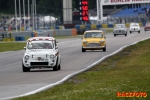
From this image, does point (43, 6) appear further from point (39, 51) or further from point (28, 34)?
point (39, 51)

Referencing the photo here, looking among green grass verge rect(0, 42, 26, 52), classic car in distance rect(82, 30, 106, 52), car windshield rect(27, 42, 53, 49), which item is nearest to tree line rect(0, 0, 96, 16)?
green grass verge rect(0, 42, 26, 52)

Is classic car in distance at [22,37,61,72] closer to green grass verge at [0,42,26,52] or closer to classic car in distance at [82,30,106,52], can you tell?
classic car in distance at [82,30,106,52]

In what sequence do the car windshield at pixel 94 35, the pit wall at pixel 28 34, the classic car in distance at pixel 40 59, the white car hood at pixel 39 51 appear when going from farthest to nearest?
1. the pit wall at pixel 28 34
2. the car windshield at pixel 94 35
3. the white car hood at pixel 39 51
4. the classic car in distance at pixel 40 59

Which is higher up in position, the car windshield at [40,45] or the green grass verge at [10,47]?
the car windshield at [40,45]

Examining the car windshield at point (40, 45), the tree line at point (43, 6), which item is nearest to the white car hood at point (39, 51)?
the car windshield at point (40, 45)

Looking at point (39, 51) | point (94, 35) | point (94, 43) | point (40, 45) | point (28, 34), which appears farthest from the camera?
point (28, 34)

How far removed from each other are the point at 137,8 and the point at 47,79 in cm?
10233

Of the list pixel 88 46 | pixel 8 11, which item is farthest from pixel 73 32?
pixel 8 11

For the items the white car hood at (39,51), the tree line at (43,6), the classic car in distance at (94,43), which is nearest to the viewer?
the white car hood at (39,51)

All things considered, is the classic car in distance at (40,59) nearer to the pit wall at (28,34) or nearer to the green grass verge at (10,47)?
the green grass verge at (10,47)

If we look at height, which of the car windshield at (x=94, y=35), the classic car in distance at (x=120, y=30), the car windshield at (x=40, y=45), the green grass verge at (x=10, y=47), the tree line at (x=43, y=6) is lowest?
the green grass verge at (x=10, y=47)

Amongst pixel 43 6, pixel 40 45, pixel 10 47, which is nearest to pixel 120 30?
pixel 10 47

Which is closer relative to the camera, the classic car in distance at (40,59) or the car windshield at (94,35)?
the classic car in distance at (40,59)

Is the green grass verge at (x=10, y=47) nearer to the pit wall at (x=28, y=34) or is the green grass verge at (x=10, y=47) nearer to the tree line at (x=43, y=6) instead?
the pit wall at (x=28, y=34)
